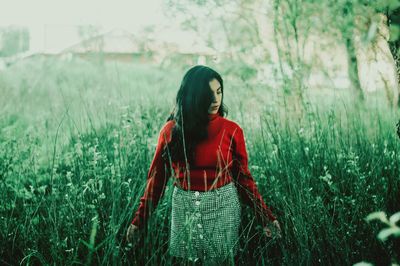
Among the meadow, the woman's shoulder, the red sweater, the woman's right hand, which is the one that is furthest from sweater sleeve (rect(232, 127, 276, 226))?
the woman's right hand

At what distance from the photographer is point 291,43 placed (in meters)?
6.00

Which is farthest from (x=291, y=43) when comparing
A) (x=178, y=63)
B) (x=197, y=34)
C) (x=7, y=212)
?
(x=7, y=212)

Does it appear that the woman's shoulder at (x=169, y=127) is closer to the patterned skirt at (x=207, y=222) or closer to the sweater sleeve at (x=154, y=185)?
the sweater sleeve at (x=154, y=185)

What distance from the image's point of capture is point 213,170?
6.87ft

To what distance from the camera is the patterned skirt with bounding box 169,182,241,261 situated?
202cm

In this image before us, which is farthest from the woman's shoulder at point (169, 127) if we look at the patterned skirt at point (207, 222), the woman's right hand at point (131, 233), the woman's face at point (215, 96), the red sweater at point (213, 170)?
the woman's right hand at point (131, 233)

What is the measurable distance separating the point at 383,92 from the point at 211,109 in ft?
9.20

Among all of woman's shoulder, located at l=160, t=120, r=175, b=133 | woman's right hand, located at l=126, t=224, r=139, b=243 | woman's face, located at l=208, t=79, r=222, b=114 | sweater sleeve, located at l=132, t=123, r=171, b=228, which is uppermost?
woman's face, located at l=208, t=79, r=222, b=114

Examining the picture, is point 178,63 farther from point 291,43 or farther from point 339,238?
point 339,238

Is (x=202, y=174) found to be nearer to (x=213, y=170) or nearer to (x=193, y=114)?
(x=213, y=170)

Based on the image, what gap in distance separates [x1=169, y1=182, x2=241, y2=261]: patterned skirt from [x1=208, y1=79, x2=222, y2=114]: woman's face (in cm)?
40

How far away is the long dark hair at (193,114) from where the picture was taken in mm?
2072

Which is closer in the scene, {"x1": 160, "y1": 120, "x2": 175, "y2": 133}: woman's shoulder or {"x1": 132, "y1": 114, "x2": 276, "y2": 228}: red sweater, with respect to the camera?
{"x1": 132, "y1": 114, "x2": 276, "y2": 228}: red sweater

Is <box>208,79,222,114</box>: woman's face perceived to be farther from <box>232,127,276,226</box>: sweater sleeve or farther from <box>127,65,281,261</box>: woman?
<box>232,127,276,226</box>: sweater sleeve
